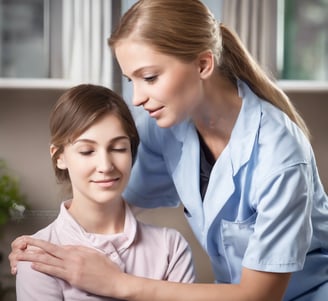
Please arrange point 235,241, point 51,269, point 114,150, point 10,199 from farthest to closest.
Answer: point 10,199, point 235,241, point 114,150, point 51,269

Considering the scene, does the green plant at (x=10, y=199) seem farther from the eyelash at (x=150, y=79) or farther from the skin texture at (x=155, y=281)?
the eyelash at (x=150, y=79)

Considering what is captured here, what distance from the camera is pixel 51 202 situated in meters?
2.95

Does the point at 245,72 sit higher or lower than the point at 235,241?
higher

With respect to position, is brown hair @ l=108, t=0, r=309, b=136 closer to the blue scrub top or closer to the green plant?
the blue scrub top

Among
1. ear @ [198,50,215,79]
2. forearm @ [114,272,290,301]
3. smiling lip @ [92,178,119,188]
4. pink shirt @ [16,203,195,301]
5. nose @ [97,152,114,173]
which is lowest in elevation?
forearm @ [114,272,290,301]

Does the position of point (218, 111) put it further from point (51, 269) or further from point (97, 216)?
point (51, 269)

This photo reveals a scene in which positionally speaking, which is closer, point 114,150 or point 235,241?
point 114,150

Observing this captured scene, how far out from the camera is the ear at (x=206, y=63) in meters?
1.46

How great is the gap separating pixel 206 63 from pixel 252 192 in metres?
0.28

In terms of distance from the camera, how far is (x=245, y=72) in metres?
1.58

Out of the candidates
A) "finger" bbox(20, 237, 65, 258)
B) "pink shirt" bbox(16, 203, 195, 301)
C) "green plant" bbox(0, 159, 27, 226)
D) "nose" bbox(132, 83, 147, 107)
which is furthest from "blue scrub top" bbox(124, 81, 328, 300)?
"green plant" bbox(0, 159, 27, 226)

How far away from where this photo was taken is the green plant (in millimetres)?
2766

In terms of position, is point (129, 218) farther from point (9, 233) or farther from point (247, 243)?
point (9, 233)

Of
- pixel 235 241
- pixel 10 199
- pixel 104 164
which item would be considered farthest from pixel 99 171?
pixel 10 199
